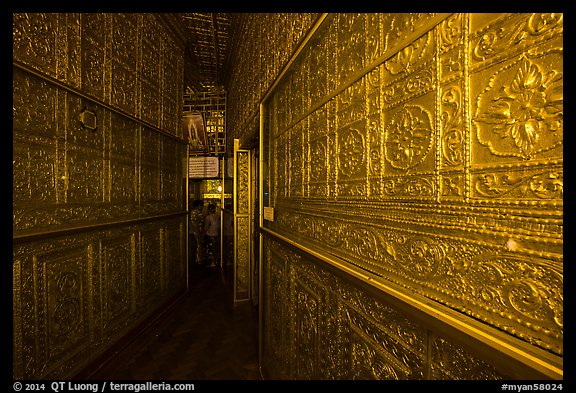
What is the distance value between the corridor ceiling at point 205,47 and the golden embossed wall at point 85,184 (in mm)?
850

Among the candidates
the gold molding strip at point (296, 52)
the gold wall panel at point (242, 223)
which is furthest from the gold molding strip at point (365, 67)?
the gold wall panel at point (242, 223)

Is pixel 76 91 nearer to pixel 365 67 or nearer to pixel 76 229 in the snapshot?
pixel 76 229

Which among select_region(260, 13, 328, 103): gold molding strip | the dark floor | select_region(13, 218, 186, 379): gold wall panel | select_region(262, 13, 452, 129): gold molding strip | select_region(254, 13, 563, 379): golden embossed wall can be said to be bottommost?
the dark floor

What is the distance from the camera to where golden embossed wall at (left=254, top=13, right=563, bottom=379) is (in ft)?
1.76

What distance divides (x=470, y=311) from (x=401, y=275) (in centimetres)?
23

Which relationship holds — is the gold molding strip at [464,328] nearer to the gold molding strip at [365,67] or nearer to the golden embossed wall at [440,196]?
the golden embossed wall at [440,196]

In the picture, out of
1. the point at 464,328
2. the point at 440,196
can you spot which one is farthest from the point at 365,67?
the point at 464,328

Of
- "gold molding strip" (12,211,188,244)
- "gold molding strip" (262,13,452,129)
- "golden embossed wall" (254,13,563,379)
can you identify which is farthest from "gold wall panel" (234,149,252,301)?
"golden embossed wall" (254,13,563,379)

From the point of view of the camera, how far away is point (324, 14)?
54.1 inches

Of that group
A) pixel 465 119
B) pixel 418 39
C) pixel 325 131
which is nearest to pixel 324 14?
pixel 325 131

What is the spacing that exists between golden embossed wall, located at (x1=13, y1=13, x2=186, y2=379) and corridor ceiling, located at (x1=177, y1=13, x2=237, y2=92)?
2.79 feet

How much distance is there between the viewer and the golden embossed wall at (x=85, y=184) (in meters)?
1.99

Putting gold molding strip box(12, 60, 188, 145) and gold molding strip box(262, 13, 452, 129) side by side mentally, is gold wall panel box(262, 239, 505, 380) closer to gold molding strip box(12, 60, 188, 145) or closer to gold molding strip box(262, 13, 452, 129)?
gold molding strip box(262, 13, 452, 129)

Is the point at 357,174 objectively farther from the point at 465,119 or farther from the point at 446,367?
the point at 446,367
